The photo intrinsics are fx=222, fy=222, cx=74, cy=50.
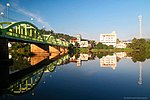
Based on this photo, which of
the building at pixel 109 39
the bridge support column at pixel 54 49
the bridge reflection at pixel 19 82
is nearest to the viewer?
the bridge reflection at pixel 19 82

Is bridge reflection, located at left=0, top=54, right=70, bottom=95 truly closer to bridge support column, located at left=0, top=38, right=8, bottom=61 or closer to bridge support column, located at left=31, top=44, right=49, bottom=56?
bridge support column, located at left=0, top=38, right=8, bottom=61

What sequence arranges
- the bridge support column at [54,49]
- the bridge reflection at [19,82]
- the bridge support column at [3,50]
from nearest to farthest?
the bridge reflection at [19,82], the bridge support column at [3,50], the bridge support column at [54,49]

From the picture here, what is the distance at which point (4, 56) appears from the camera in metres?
29.0

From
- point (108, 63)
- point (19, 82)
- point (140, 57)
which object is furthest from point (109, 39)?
point (19, 82)

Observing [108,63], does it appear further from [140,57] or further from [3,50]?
[140,57]

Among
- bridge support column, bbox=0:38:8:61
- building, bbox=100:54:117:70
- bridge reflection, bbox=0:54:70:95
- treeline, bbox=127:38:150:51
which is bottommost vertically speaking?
bridge reflection, bbox=0:54:70:95

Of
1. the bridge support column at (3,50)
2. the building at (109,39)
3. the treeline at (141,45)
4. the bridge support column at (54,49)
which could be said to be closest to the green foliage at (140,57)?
the bridge support column at (54,49)

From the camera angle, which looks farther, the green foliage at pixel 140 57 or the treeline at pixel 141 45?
the treeline at pixel 141 45

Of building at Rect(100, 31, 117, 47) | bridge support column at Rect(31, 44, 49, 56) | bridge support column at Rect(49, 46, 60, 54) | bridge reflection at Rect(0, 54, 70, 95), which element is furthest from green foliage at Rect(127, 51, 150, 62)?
building at Rect(100, 31, 117, 47)

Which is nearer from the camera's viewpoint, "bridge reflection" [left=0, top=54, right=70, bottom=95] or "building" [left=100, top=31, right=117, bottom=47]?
"bridge reflection" [left=0, top=54, right=70, bottom=95]

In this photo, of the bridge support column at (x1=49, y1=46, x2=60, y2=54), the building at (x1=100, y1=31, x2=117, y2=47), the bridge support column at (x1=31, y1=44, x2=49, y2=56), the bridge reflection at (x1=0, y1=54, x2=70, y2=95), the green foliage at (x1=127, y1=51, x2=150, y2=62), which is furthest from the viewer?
the building at (x1=100, y1=31, x2=117, y2=47)

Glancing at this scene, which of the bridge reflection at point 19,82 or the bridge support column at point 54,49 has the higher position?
the bridge support column at point 54,49

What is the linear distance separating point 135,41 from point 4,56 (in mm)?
103945

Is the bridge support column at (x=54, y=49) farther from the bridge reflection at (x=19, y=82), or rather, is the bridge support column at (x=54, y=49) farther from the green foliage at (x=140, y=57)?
the bridge reflection at (x=19, y=82)
